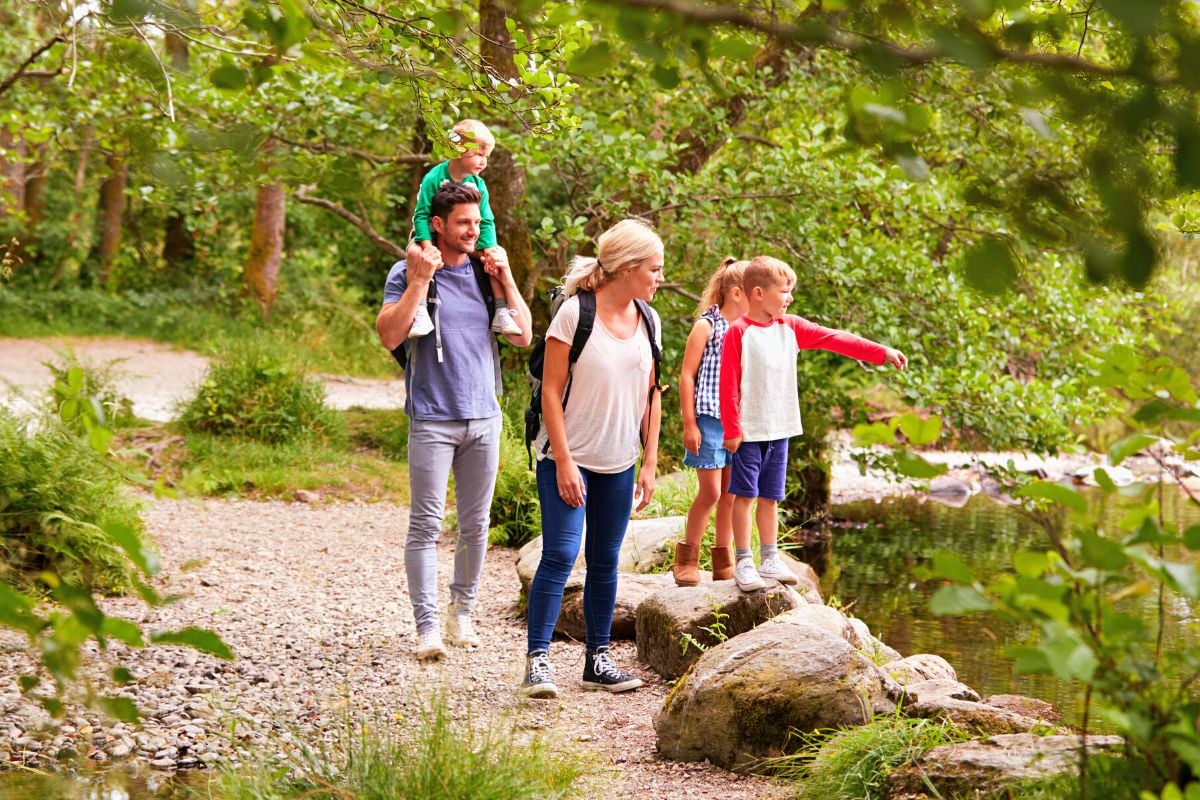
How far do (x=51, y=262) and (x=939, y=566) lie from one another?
20516mm

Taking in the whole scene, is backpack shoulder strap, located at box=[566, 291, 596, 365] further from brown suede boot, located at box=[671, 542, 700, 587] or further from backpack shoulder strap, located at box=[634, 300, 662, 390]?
brown suede boot, located at box=[671, 542, 700, 587]

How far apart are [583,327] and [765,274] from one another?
1.36 metres

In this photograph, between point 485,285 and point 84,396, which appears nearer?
point 84,396

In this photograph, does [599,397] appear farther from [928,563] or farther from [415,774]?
[928,563]

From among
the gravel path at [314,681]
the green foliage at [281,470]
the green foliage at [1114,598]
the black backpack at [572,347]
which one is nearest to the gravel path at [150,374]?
the green foliage at [281,470]

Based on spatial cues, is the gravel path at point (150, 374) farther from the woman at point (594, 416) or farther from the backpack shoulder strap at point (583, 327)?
the backpack shoulder strap at point (583, 327)

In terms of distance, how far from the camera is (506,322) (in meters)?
4.96

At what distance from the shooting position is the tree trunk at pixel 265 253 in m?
17.6

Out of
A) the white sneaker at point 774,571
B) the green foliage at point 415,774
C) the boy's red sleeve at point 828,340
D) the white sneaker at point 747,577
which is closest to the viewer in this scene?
the green foliage at point 415,774

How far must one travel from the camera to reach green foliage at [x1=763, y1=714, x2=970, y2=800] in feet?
11.5

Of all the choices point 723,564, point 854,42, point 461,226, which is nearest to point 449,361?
point 461,226

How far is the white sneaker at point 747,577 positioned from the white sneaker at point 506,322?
1436mm

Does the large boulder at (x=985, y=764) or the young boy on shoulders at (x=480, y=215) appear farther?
the young boy on shoulders at (x=480, y=215)

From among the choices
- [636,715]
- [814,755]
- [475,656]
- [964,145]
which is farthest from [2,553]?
[964,145]
